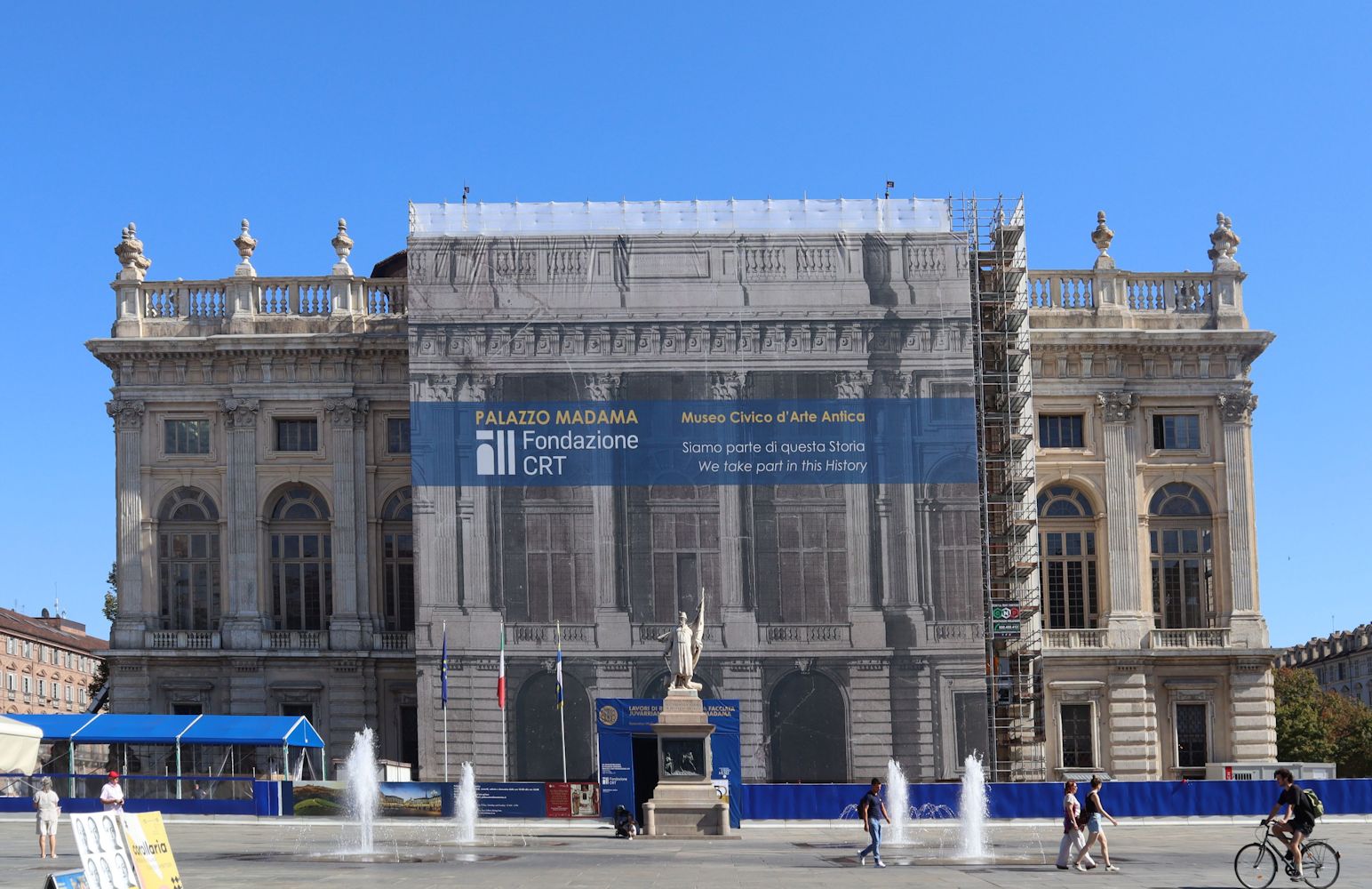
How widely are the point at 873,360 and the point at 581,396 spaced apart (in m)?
9.23

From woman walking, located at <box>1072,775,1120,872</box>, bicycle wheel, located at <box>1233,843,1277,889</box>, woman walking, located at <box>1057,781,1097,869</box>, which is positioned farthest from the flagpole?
bicycle wheel, located at <box>1233,843,1277,889</box>

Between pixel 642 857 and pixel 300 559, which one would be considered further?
pixel 300 559

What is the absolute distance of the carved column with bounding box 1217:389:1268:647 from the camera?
5938 cm

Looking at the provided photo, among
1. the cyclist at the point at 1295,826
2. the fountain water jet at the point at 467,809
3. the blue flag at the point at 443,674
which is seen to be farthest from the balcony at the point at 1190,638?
the cyclist at the point at 1295,826

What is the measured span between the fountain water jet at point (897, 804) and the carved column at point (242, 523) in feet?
71.1

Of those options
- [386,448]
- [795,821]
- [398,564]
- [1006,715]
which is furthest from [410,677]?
[1006,715]

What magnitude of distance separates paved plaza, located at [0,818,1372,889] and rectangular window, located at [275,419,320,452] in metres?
15.4

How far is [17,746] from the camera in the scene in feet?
75.7

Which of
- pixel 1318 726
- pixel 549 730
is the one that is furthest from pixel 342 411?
pixel 1318 726

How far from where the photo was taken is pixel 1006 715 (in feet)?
190

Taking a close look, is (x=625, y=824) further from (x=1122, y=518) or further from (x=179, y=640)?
(x=1122, y=518)

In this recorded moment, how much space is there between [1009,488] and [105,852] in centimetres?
4208

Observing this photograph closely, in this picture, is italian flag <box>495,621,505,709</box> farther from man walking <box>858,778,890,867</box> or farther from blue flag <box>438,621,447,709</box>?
man walking <box>858,778,890,867</box>

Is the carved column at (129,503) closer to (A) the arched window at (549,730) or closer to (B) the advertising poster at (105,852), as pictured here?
(A) the arched window at (549,730)
